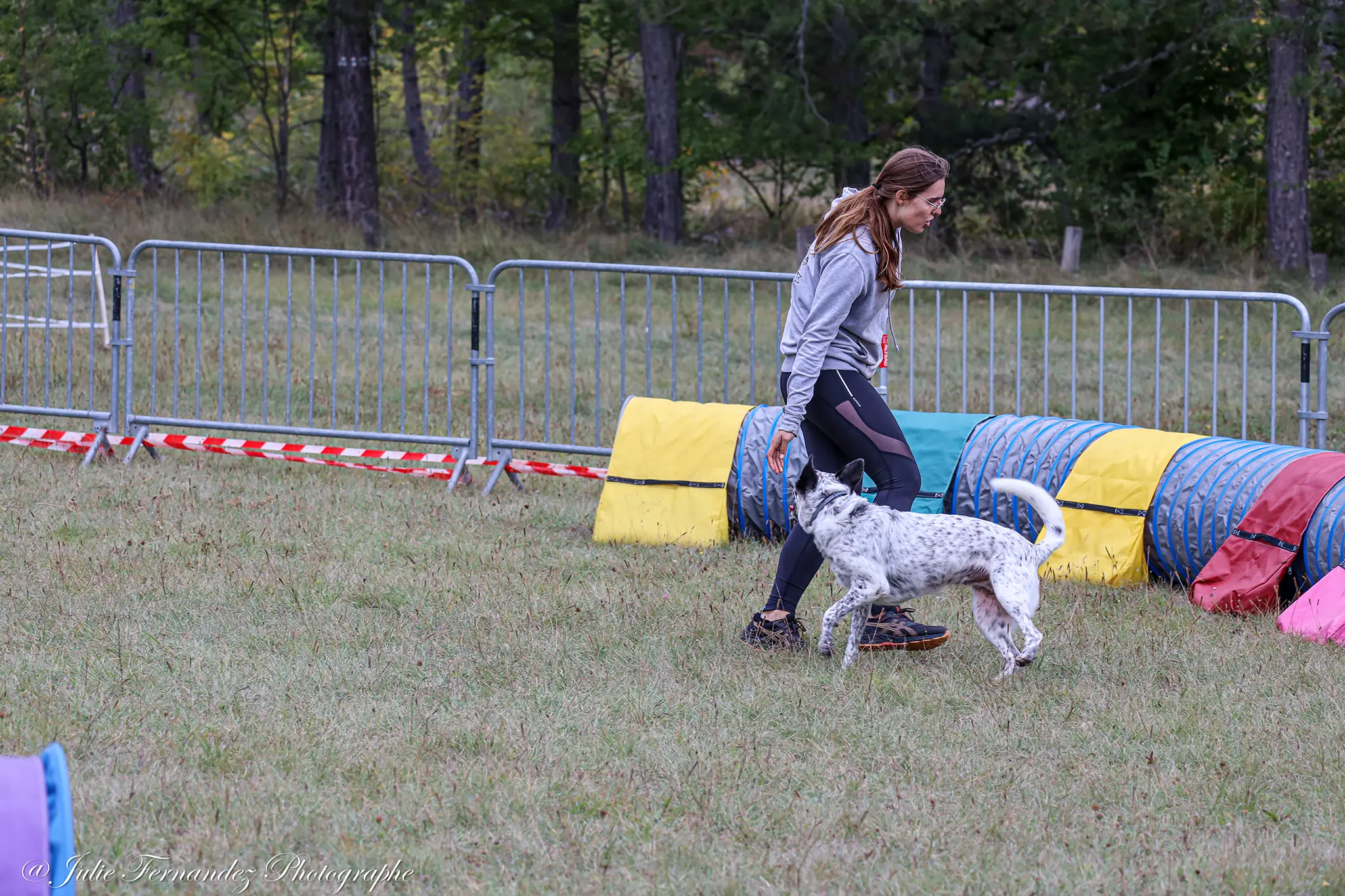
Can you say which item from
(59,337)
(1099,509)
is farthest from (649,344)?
(59,337)

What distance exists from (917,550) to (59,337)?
37.1 ft

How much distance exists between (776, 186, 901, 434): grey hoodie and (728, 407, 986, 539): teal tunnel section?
1.97 meters

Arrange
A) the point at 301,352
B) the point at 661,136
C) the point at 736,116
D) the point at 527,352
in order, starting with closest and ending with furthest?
the point at 301,352 → the point at 527,352 → the point at 661,136 → the point at 736,116

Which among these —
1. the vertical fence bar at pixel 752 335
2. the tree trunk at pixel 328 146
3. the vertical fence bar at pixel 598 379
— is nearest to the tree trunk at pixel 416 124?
the tree trunk at pixel 328 146

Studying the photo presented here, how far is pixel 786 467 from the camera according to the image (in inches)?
310

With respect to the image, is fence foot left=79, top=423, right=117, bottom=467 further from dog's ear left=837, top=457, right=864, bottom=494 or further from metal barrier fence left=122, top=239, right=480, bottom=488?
dog's ear left=837, top=457, right=864, bottom=494

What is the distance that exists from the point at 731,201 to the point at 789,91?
7.45 metres

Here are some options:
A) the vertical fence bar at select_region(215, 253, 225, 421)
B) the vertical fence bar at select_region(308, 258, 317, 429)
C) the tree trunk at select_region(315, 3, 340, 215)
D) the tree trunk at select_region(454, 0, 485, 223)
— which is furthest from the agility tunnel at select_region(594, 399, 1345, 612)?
the tree trunk at select_region(454, 0, 485, 223)

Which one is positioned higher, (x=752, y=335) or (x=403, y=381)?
(x=752, y=335)

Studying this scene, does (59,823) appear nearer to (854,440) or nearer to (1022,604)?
(854,440)

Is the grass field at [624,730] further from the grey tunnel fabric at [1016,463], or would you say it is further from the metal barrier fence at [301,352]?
the metal barrier fence at [301,352]

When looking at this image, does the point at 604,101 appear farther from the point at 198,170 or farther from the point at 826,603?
the point at 826,603

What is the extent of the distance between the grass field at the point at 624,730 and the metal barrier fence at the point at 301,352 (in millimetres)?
2390

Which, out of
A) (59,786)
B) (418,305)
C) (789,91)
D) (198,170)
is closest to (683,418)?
(59,786)
